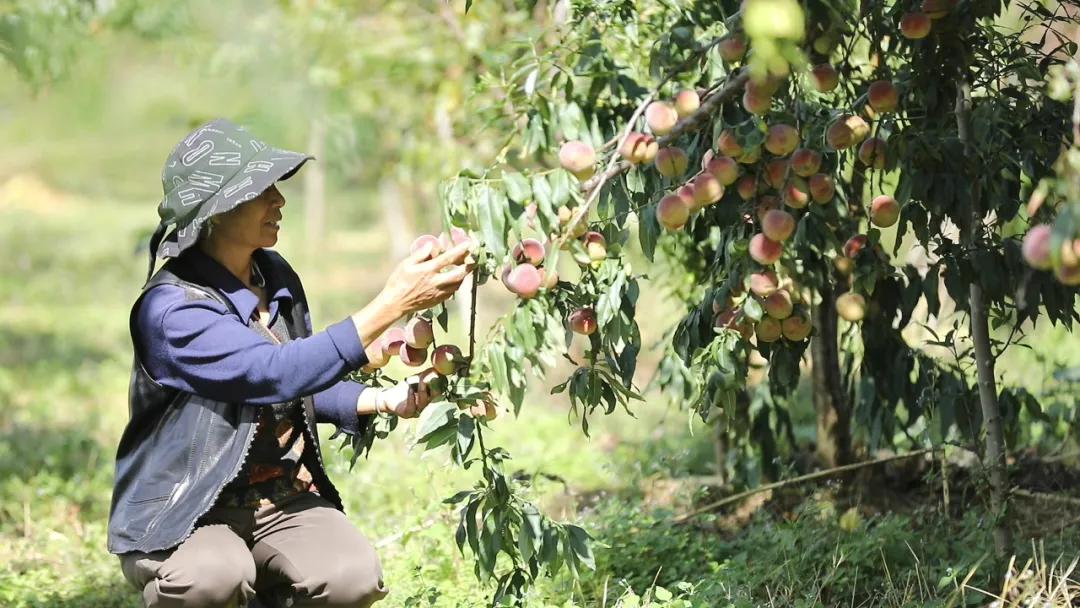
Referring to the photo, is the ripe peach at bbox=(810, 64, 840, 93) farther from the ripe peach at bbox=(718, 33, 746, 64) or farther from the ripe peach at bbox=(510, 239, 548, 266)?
the ripe peach at bbox=(510, 239, 548, 266)

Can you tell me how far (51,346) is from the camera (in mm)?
7449

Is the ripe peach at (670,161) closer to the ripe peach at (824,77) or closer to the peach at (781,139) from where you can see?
the peach at (781,139)

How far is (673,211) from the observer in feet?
7.15

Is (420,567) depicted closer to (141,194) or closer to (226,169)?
(226,169)

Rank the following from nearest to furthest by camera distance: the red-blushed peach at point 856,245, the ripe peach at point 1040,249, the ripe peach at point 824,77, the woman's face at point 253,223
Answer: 1. the ripe peach at point 1040,249
2. the ripe peach at point 824,77
3. the woman's face at point 253,223
4. the red-blushed peach at point 856,245

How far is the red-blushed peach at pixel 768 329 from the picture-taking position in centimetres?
243

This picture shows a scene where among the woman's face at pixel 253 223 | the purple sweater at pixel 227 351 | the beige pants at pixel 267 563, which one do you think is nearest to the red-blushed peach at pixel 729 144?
the purple sweater at pixel 227 351

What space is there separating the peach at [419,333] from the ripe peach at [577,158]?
39cm

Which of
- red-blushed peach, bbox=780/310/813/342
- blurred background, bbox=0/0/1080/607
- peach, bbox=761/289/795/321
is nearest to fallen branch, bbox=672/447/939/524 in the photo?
blurred background, bbox=0/0/1080/607

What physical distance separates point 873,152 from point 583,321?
690 mm

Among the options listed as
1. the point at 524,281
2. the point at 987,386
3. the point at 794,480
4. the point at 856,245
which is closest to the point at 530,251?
the point at 524,281

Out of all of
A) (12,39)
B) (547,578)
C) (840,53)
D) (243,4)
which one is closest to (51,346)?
(243,4)

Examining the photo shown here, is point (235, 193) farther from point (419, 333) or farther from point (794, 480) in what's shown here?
point (794, 480)

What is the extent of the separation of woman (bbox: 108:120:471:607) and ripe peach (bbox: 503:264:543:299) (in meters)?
0.13
